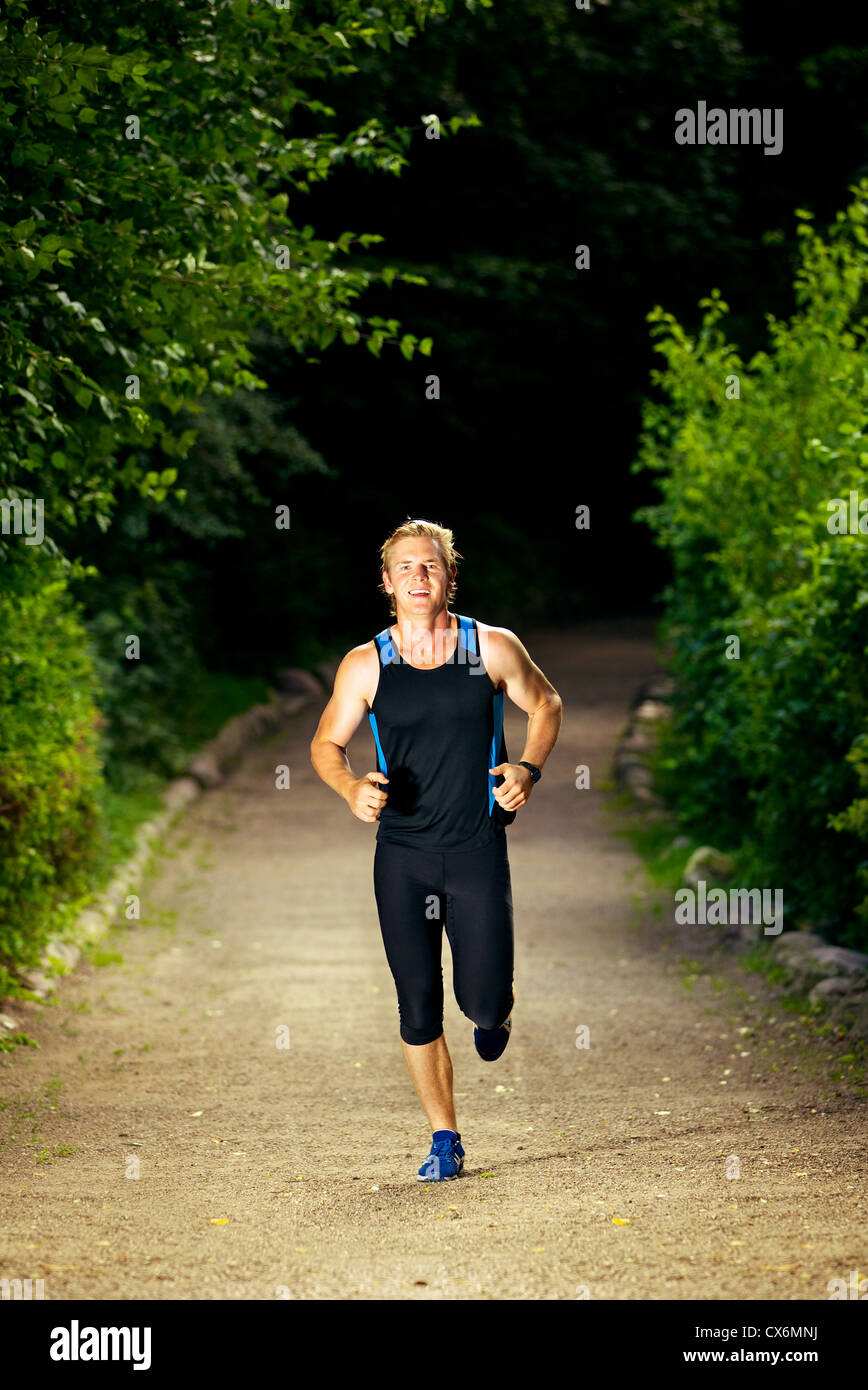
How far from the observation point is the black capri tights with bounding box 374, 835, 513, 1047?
16.4ft

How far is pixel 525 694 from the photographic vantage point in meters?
5.15

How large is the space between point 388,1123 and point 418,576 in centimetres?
250

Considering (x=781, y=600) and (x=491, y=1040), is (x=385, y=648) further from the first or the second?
(x=781, y=600)

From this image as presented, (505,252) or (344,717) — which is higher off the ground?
(505,252)

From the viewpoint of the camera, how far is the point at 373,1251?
14.7 ft

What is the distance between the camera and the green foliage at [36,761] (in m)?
8.26

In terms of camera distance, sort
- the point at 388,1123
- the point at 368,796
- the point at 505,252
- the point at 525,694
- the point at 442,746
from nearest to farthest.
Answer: the point at 368,796
the point at 442,746
the point at 525,694
the point at 388,1123
the point at 505,252

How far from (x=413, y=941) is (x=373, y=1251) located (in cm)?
101

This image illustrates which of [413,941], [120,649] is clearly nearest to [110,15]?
[413,941]

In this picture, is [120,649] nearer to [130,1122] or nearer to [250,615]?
[250,615]

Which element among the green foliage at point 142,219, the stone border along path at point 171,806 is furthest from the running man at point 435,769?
the stone border along path at point 171,806

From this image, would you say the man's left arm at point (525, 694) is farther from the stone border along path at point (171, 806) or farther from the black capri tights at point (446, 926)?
the stone border along path at point (171, 806)

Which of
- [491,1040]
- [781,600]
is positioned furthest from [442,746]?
[781,600]

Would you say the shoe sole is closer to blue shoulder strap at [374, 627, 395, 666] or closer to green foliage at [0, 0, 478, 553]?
blue shoulder strap at [374, 627, 395, 666]
